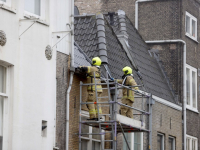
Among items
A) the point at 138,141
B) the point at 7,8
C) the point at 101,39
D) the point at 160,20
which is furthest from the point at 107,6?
the point at 7,8

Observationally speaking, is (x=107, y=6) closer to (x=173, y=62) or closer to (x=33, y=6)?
(x=173, y=62)

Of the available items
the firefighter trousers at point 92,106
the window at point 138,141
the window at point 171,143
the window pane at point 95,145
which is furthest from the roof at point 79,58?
the window at point 171,143

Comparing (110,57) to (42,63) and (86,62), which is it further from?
(42,63)

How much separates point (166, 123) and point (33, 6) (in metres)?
11.3

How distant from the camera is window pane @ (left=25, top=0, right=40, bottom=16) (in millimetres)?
19172

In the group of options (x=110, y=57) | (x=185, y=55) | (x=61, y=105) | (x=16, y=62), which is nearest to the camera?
(x=16, y=62)

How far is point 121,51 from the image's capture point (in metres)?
27.0

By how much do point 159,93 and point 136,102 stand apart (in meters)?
2.79

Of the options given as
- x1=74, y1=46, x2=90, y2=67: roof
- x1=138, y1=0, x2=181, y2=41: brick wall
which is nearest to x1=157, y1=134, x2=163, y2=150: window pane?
x1=138, y1=0, x2=181, y2=41: brick wall

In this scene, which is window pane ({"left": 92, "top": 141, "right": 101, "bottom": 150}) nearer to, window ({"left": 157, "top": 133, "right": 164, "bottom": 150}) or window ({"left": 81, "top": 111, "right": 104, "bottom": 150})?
window ({"left": 81, "top": 111, "right": 104, "bottom": 150})

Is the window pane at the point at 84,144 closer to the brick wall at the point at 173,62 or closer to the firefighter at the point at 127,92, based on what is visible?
the firefighter at the point at 127,92

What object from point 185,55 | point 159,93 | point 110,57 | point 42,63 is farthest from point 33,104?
point 185,55

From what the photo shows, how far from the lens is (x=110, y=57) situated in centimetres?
2516

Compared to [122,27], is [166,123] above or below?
below
